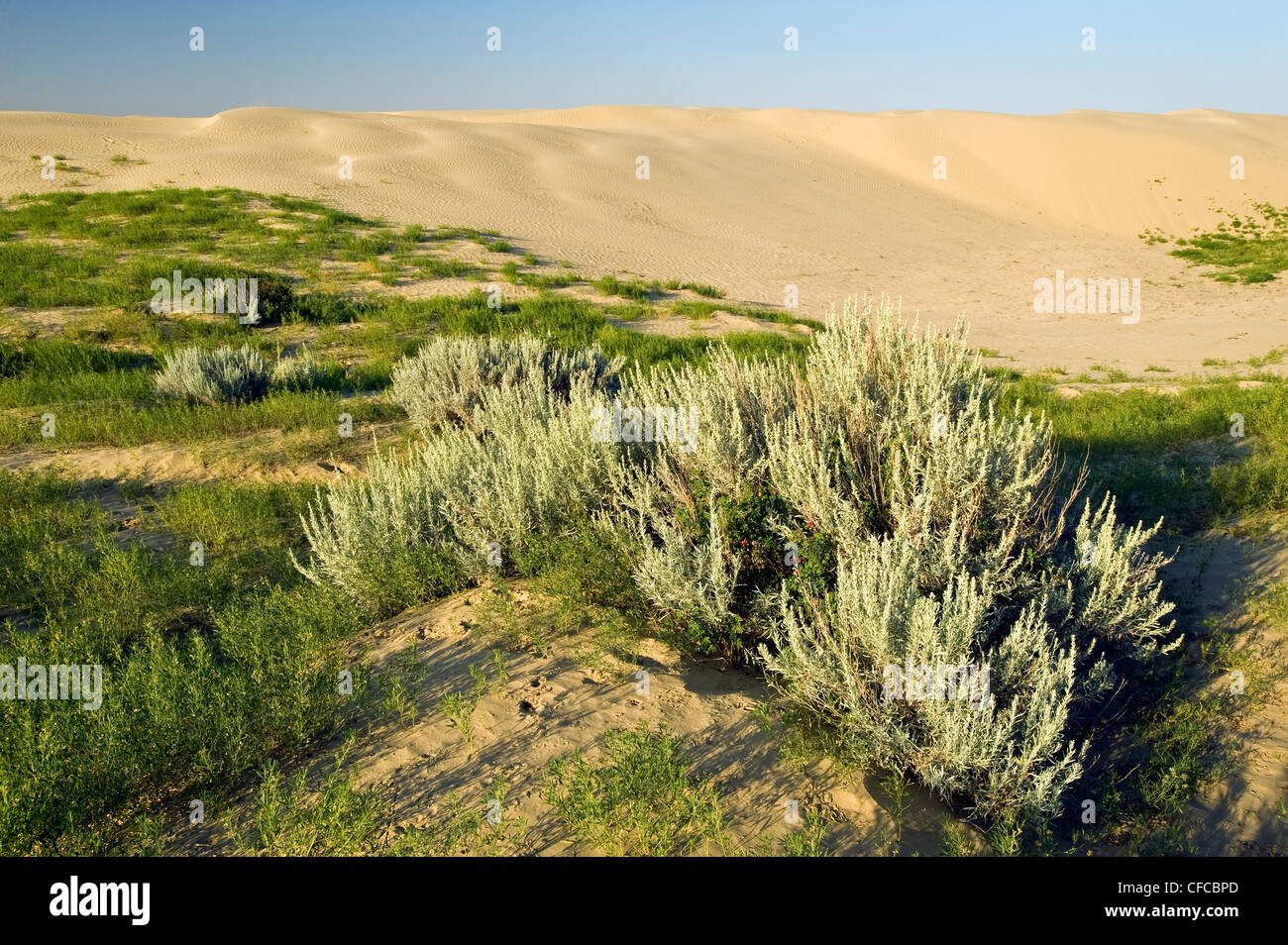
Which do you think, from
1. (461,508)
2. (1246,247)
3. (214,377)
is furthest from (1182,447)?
(1246,247)

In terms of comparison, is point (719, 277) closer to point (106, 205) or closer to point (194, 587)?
point (106, 205)

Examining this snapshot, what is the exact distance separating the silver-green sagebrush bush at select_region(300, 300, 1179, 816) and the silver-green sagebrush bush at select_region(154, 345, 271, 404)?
158 inches

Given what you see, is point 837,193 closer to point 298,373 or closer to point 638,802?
point 298,373

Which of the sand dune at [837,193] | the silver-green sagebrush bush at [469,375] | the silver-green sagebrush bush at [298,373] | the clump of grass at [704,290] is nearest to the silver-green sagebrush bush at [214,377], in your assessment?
the silver-green sagebrush bush at [298,373]

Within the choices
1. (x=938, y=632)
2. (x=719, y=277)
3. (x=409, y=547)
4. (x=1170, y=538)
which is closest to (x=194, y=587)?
(x=409, y=547)

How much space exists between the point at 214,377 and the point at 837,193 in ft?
104

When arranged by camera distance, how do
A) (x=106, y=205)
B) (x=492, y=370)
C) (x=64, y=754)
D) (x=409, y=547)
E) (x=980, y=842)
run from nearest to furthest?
(x=980, y=842) < (x=64, y=754) < (x=409, y=547) < (x=492, y=370) < (x=106, y=205)

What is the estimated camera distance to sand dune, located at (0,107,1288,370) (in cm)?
1820

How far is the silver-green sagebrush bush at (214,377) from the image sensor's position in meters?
8.12

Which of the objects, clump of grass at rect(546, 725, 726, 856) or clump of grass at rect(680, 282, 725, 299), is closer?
clump of grass at rect(546, 725, 726, 856)

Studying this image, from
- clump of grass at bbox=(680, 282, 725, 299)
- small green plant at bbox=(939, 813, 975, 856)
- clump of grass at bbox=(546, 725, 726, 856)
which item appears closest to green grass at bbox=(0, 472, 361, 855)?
clump of grass at bbox=(546, 725, 726, 856)

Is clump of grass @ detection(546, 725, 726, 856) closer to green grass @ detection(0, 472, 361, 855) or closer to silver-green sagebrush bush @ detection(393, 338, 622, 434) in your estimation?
green grass @ detection(0, 472, 361, 855)

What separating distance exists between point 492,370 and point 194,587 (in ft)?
12.3

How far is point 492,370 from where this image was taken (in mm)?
7793
